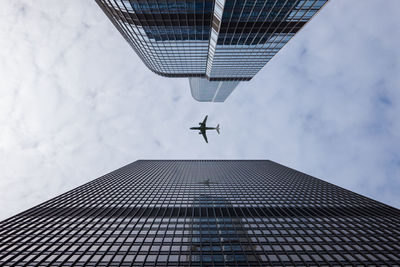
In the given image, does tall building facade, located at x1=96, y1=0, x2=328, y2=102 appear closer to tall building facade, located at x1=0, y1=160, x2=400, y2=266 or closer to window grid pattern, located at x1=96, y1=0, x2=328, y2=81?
window grid pattern, located at x1=96, y1=0, x2=328, y2=81

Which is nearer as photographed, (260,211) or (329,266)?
(329,266)

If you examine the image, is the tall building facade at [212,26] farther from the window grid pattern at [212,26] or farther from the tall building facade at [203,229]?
the tall building facade at [203,229]

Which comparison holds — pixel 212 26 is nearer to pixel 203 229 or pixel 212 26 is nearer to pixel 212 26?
pixel 212 26

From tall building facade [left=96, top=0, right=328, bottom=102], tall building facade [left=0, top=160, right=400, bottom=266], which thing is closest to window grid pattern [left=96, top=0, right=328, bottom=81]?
tall building facade [left=96, top=0, right=328, bottom=102]

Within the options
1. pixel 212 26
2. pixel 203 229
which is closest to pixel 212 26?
pixel 212 26

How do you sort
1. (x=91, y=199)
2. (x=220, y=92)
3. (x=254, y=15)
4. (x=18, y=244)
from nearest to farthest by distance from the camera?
(x=18, y=244) < (x=254, y=15) < (x=91, y=199) < (x=220, y=92)

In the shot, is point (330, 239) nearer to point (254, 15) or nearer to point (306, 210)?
point (306, 210)

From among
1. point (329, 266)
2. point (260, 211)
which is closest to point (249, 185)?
point (260, 211)
